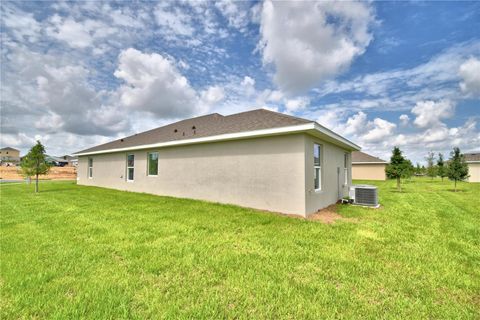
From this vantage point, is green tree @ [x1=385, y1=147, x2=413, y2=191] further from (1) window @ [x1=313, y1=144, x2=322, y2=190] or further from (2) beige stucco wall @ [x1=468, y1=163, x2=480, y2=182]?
(2) beige stucco wall @ [x1=468, y1=163, x2=480, y2=182]

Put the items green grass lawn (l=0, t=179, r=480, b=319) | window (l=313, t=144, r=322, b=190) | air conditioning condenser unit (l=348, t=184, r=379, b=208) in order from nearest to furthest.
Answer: green grass lawn (l=0, t=179, r=480, b=319) < window (l=313, t=144, r=322, b=190) < air conditioning condenser unit (l=348, t=184, r=379, b=208)

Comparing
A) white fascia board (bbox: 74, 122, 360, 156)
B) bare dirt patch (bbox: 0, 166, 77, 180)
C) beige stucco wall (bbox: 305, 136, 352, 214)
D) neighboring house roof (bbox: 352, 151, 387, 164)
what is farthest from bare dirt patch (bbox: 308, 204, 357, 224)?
bare dirt patch (bbox: 0, 166, 77, 180)

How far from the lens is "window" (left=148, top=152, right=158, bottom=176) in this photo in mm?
12078

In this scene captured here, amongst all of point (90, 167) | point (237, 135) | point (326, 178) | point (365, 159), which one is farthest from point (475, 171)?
point (90, 167)

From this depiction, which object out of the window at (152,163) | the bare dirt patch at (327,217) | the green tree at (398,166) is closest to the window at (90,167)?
the window at (152,163)

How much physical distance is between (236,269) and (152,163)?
1058 centimetres

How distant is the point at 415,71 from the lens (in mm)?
10242

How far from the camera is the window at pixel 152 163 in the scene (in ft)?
39.6

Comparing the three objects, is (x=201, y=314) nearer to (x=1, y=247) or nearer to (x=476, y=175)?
(x=1, y=247)

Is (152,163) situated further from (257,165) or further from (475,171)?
(475,171)

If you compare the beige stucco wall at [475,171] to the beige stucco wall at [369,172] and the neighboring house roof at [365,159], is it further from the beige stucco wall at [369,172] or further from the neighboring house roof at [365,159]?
the neighboring house roof at [365,159]

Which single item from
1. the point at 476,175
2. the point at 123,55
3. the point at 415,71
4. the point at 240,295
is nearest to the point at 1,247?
the point at 240,295

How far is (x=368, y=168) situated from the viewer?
31.2 m

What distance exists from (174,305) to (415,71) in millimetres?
13451
